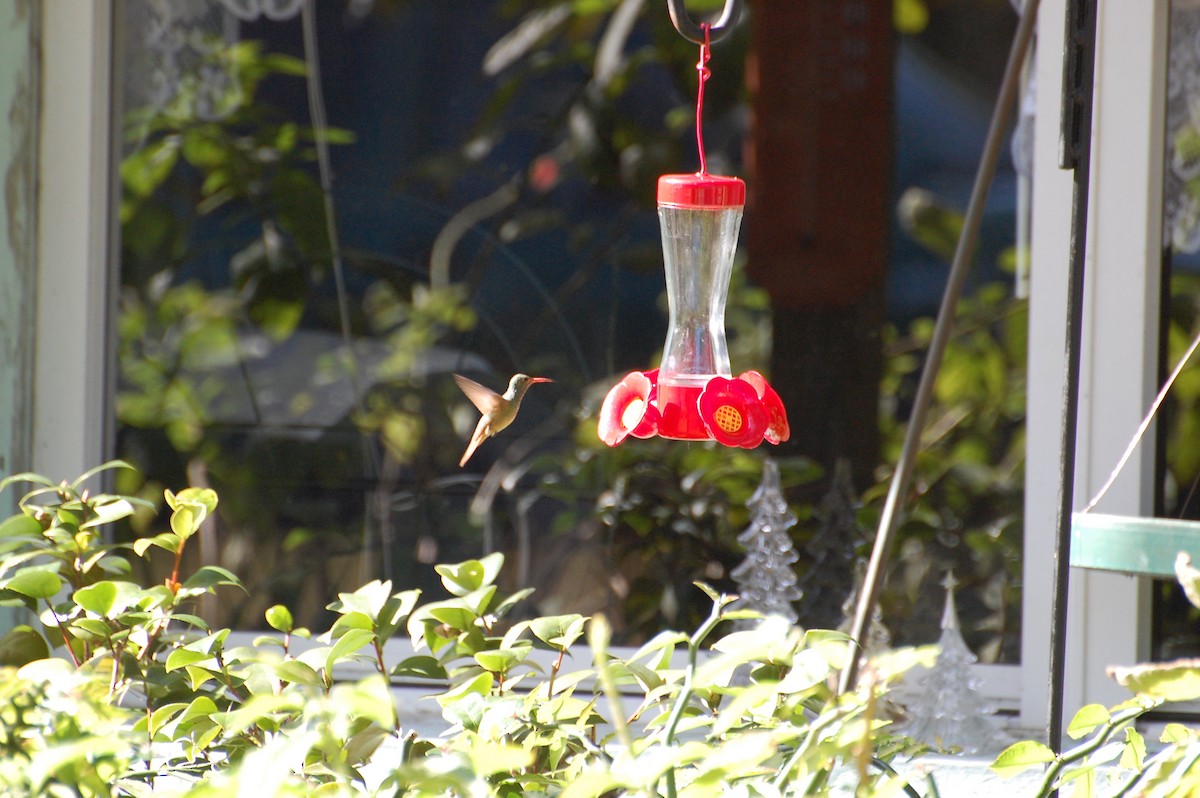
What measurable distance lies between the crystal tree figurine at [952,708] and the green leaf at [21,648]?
1.24m

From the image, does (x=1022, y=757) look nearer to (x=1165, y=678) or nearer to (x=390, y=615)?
(x=1165, y=678)

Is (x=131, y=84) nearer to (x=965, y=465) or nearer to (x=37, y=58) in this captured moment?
(x=37, y=58)

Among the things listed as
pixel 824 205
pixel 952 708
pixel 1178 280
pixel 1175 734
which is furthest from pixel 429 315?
pixel 1175 734

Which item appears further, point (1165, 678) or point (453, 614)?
point (453, 614)

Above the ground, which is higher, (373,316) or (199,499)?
(373,316)

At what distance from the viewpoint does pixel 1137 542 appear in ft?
3.43

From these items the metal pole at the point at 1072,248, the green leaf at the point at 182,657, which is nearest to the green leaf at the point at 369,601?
the green leaf at the point at 182,657

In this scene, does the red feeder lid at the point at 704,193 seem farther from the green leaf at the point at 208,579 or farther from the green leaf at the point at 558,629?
the green leaf at the point at 208,579

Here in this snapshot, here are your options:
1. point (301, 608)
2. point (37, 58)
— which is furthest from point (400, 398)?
point (37, 58)

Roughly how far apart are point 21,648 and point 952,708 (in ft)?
4.31

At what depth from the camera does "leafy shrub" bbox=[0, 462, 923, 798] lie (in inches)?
27.4

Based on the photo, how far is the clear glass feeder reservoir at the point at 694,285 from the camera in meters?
1.20

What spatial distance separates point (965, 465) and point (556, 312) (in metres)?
0.83

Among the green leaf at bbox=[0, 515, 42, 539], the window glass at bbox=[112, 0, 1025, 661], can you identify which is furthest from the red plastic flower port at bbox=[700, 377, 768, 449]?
the window glass at bbox=[112, 0, 1025, 661]
